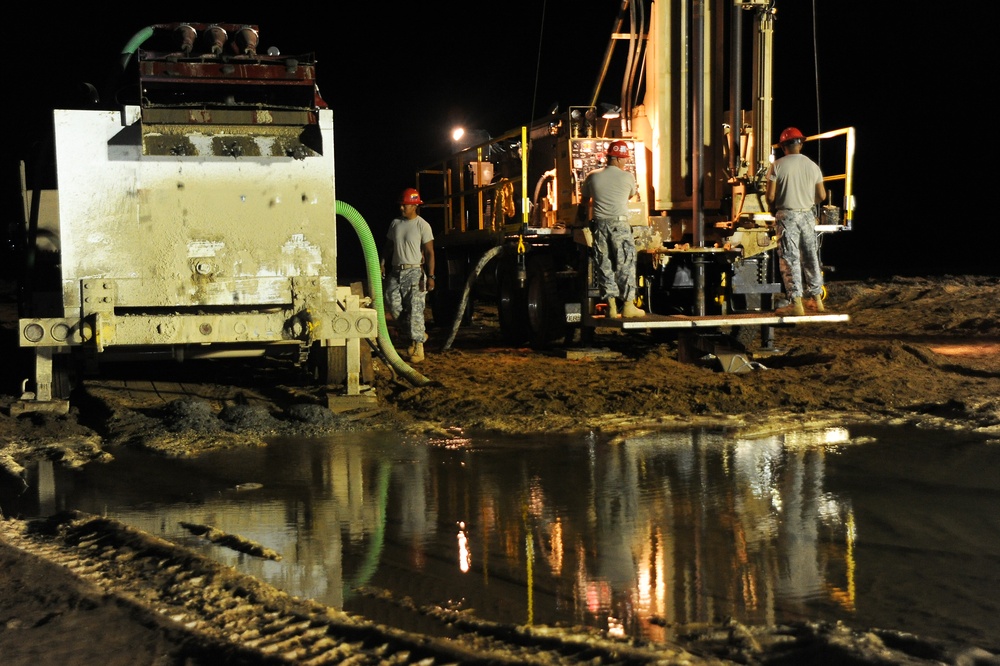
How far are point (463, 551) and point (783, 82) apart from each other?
29528mm

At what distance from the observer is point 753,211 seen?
11852 mm

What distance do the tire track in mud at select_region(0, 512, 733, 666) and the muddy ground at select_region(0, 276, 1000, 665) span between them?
11mm

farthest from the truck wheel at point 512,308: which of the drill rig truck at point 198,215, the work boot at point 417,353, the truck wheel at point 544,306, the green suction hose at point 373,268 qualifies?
the drill rig truck at point 198,215

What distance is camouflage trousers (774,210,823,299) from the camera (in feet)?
36.9

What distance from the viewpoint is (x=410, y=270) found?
12484 millimetres

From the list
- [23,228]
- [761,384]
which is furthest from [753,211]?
[23,228]

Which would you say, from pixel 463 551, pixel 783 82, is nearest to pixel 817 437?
pixel 463 551

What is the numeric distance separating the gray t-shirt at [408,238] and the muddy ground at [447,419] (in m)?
1.23

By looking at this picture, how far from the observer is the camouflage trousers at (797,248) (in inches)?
443

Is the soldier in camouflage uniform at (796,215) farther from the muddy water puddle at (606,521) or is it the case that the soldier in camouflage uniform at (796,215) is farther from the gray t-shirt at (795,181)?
the muddy water puddle at (606,521)

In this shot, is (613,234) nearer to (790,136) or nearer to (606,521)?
(790,136)

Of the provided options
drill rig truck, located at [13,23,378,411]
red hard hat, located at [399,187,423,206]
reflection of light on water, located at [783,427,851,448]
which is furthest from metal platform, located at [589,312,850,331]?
drill rig truck, located at [13,23,378,411]

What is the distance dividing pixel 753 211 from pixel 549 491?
644 centimetres

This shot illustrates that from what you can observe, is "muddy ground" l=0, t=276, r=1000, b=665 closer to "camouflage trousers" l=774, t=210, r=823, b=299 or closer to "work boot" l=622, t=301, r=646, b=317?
"work boot" l=622, t=301, r=646, b=317
